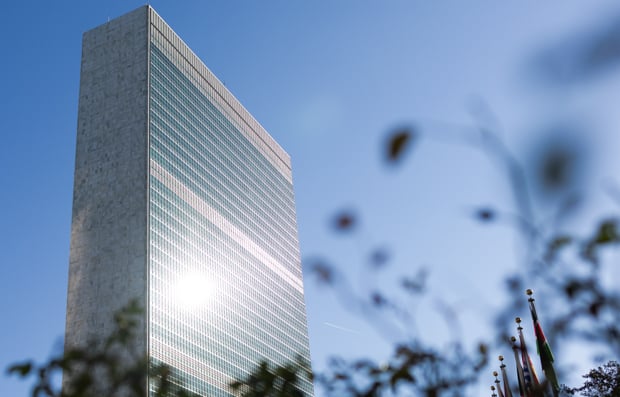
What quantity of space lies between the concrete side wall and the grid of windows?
2.02 metres

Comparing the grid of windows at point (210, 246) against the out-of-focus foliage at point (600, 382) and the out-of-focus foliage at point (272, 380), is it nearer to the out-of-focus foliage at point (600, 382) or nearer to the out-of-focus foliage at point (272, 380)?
the out-of-focus foliage at point (600, 382)

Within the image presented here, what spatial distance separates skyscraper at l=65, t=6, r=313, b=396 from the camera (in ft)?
313

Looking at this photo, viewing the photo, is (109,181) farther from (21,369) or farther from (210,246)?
(21,369)

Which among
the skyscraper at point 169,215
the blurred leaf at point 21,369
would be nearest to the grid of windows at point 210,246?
the skyscraper at point 169,215

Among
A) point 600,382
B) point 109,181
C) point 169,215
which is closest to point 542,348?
point 600,382

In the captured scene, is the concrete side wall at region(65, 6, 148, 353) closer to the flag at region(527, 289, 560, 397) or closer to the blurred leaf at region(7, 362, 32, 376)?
the flag at region(527, 289, 560, 397)

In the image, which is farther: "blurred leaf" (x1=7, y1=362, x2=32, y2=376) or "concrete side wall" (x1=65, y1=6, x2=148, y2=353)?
"concrete side wall" (x1=65, y1=6, x2=148, y2=353)

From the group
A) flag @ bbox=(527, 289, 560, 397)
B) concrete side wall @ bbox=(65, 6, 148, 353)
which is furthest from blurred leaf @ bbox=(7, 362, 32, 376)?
concrete side wall @ bbox=(65, 6, 148, 353)

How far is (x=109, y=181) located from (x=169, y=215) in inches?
373

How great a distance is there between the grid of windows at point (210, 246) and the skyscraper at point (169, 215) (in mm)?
272

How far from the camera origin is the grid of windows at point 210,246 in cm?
9894

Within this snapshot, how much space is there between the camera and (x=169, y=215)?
103 m

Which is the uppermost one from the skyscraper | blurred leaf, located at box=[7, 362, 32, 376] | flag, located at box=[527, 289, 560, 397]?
the skyscraper

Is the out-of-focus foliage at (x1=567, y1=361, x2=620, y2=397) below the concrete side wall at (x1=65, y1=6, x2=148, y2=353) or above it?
below
